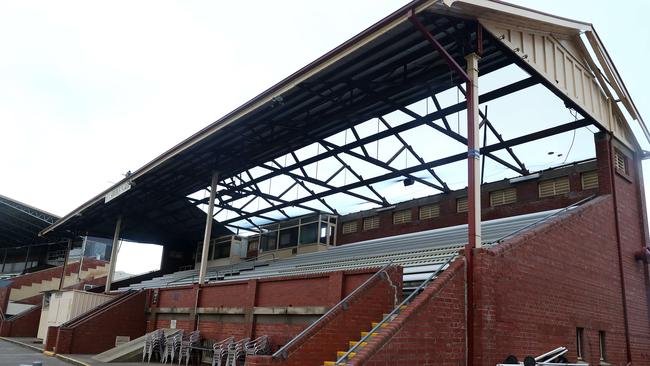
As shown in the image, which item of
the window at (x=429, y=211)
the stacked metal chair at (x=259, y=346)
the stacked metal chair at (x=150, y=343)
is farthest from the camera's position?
the window at (x=429, y=211)

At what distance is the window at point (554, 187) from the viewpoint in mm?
17328

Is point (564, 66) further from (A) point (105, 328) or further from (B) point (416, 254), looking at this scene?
(A) point (105, 328)

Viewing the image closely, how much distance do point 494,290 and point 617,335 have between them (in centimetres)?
609

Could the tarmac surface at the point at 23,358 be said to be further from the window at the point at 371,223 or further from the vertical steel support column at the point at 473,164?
the vertical steel support column at the point at 473,164

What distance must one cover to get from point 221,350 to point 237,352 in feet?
2.68

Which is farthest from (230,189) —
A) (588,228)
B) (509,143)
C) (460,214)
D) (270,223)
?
(588,228)

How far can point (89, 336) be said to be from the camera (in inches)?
800

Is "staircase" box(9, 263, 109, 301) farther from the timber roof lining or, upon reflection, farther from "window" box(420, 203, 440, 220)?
"window" box(420, 203, 440, 220)

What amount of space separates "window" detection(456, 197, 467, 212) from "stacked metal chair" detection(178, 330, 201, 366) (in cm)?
1090

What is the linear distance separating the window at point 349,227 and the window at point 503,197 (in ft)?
25.4

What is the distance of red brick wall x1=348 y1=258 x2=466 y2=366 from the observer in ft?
26.4

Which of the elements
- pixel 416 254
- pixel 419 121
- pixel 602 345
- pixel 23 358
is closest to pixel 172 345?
pixel 23 358

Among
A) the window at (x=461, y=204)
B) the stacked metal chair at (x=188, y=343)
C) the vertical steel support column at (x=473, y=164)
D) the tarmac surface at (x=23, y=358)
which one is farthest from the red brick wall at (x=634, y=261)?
the tarmac surface at (x=23, y=358)

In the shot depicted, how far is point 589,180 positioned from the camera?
16797 millimetres
